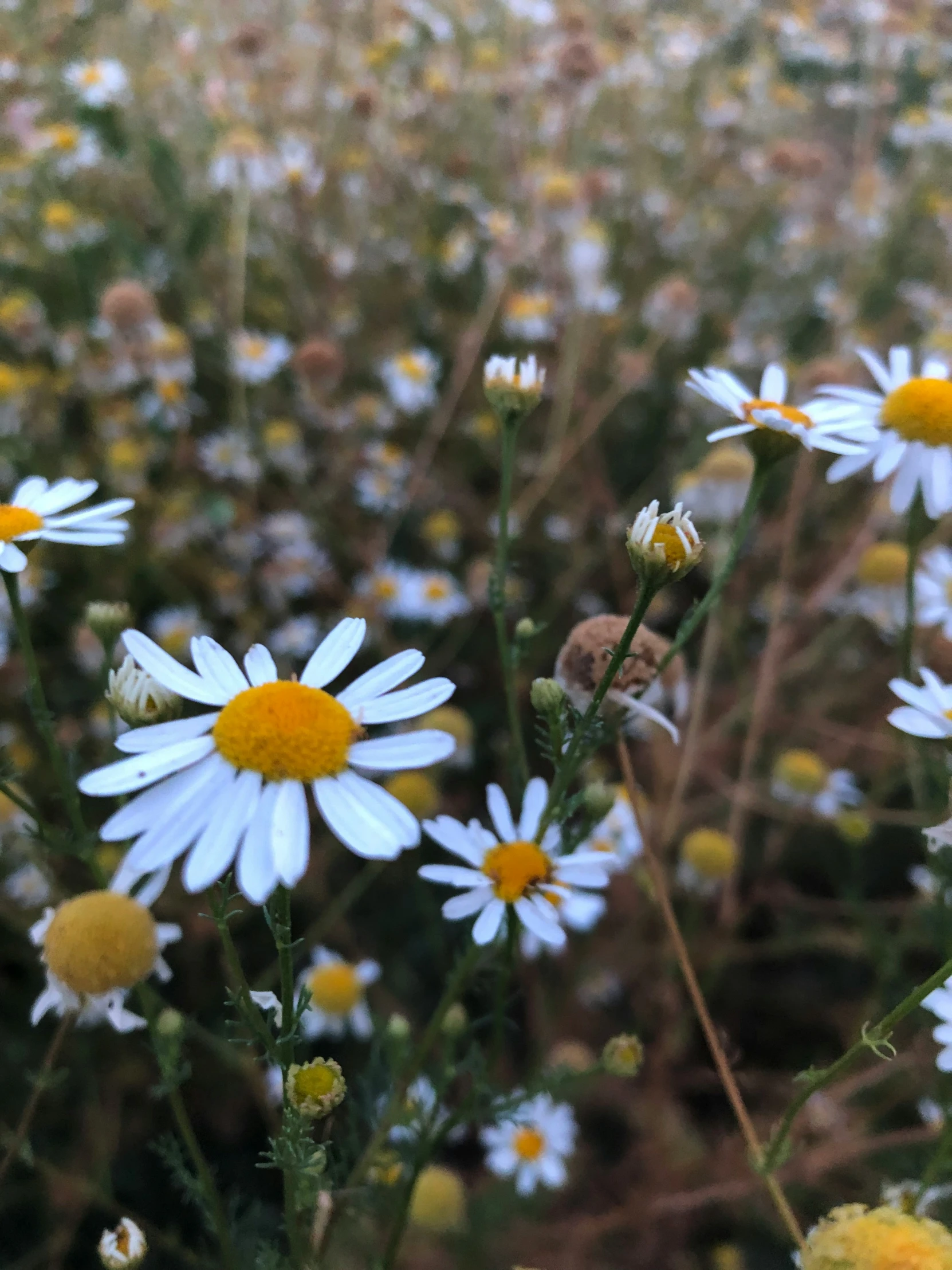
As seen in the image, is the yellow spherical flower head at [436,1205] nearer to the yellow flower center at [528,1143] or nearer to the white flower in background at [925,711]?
the yellow flower center at [528,1143]

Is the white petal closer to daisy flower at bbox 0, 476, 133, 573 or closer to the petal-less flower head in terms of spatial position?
the petal-less flower head

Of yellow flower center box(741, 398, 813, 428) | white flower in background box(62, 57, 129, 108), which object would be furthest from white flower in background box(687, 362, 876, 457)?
white flower in background box(62, 57, 129, 108)

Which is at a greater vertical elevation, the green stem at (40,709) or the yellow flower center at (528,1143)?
the green stem at (40,709)

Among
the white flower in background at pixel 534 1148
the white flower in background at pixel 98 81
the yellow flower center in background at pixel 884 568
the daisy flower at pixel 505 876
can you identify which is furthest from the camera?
the white flower in background at pixel 98 81

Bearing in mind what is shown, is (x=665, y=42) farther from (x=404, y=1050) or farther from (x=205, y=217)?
(x=404, y=1050)

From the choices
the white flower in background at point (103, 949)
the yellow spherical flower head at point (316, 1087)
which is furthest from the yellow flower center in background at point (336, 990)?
the yellow spherical flower head at point (316, 1087)

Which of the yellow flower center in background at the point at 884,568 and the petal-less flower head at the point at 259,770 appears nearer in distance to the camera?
the petal-less flower head at the point at 259,770

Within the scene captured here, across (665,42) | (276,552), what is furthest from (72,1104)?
(665,42)

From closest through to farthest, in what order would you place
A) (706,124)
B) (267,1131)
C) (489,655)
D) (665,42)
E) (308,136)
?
(267,1131) → (489,655) → (308,136) → (706,124) → (665,42)
